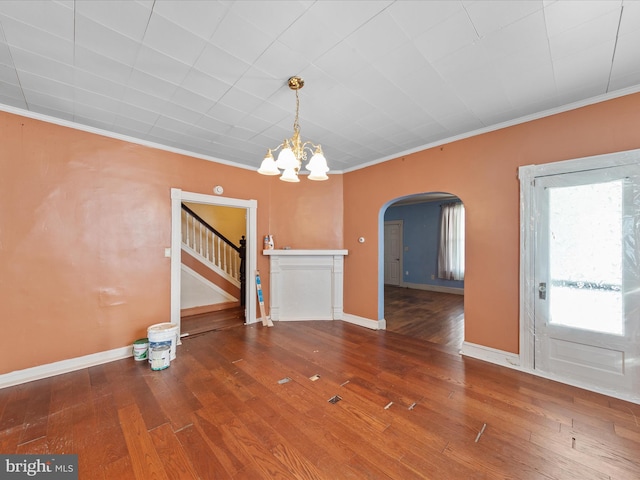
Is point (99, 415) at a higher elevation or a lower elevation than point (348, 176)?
lower

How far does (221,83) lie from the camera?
7.16 ft

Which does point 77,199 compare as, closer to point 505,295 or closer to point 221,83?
point 221,83

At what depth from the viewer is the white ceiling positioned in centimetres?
151

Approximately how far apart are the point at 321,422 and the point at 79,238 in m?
3.23

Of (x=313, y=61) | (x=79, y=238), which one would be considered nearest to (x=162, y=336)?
(x=79, y=238)

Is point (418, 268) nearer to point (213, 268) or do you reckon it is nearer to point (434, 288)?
point (434, 288)

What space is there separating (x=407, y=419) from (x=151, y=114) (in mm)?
3741

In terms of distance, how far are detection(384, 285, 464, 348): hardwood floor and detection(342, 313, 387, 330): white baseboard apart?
0.15m

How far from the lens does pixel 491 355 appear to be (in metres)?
3.01

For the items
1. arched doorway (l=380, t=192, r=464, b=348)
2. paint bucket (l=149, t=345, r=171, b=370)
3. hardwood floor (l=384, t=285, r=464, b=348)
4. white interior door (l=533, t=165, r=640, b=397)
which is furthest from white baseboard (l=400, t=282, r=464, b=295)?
paint bucket (l=149, t=345, r=171, b=370)

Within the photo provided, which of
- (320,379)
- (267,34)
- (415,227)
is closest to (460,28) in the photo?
(267,34)

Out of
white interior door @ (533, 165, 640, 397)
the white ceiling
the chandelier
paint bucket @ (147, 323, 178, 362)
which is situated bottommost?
paint bucket @ (147, 323, 178, 362)
